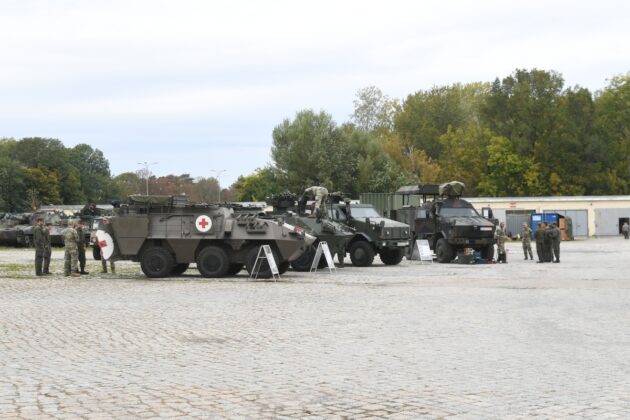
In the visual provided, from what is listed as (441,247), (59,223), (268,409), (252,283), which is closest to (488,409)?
(268,409)

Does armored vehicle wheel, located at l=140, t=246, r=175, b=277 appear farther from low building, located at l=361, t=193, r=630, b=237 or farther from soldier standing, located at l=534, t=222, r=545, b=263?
low building, located at l=361, t=193, r=630, b=237

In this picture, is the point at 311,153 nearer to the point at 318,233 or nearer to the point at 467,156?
the point at 467,156

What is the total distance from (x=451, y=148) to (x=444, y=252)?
54.6 metres

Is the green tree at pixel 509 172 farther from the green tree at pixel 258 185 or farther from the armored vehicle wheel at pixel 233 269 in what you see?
the armored vehicle wheel at pixel 233 269

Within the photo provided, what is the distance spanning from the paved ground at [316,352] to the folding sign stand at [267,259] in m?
2.96

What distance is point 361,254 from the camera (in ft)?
93.4

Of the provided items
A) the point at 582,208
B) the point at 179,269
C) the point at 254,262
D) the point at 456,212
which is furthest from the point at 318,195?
the point at 582,208

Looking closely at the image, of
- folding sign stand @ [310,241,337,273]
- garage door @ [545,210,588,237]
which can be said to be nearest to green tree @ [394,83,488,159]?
garage door @ [545,210,588,237]

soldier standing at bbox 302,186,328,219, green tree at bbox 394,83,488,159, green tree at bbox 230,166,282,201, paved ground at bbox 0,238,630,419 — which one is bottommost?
paved ground at bbox 0,238,630,419

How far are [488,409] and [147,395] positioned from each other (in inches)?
109

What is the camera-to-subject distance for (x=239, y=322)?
42.3ft

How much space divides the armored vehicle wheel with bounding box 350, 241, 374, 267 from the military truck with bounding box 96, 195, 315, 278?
16.8ft

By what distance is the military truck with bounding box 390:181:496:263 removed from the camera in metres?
30.6

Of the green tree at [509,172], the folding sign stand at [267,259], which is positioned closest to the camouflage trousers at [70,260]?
the folding sign stand at [267,259]
